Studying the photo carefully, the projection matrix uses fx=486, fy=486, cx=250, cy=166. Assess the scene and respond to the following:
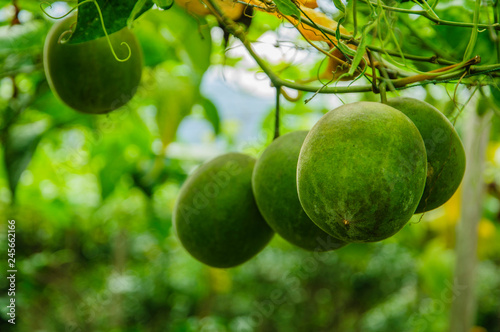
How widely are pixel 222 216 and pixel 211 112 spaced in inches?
29.1

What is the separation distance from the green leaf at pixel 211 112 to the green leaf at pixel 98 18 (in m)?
0.89

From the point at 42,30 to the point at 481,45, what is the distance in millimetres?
1345

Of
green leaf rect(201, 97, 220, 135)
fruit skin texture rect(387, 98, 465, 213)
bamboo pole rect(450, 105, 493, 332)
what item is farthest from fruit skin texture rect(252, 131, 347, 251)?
bamboo pole rect(450, 105, 493, 332)

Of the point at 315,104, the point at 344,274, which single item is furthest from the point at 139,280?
the point at 315,104

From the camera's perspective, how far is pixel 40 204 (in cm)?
264

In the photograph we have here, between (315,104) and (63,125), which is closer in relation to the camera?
(63,125)

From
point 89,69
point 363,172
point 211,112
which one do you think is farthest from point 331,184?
point 211,112

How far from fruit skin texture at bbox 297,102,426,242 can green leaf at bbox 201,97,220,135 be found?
107 centimetres

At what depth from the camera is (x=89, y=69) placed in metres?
1.12

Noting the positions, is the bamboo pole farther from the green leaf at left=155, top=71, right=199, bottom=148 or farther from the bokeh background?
the green leaf at left=155, top=71, right=199, bottom=148

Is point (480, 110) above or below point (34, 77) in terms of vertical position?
above

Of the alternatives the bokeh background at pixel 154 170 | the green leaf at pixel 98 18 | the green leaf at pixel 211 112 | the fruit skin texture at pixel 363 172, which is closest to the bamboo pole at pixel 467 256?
the bokeh background at pixel 154 170

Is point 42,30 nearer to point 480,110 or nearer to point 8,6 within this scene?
point 8,6

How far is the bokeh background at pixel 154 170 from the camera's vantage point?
1546 mm
